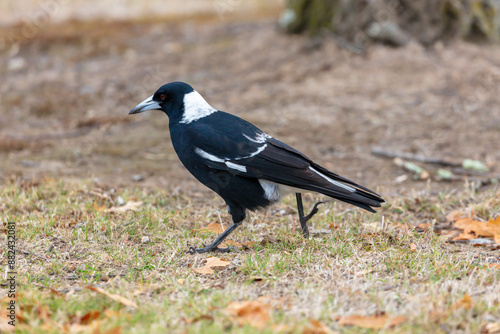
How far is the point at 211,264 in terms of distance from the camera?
3309 mm

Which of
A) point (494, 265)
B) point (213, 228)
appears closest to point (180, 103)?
point (213, 228)

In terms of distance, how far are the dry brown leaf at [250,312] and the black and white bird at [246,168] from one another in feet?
3.33

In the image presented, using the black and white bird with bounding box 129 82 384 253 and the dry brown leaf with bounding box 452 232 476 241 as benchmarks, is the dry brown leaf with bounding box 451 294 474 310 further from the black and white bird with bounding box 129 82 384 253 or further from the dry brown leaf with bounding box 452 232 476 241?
the dry brown leaf with bounding box 452 232 476 241

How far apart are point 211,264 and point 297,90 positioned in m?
5.27

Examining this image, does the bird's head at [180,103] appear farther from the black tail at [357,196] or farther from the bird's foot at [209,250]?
the black tail at [357,196]

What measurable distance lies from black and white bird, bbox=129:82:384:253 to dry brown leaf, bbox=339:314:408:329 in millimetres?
1014

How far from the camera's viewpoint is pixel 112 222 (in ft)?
13.1

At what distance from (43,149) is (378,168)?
382 cm

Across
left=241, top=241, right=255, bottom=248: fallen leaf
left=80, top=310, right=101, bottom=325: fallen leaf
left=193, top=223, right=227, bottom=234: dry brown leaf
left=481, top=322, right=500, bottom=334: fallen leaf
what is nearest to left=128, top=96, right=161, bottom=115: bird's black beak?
left=193, top=223, right=227, bottom=234: dry brown leaf

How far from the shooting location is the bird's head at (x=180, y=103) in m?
3.93

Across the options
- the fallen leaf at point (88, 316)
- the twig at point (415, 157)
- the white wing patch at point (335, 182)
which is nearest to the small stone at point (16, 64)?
the twig at point (415, 157)

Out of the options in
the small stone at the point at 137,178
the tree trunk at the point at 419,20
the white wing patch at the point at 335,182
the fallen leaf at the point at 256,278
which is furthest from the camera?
the tree trunk at the point at 419,20

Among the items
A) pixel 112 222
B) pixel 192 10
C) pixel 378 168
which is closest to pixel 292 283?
pixel 112 222

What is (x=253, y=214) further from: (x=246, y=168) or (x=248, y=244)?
(x=246, y=168)
